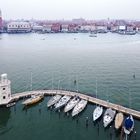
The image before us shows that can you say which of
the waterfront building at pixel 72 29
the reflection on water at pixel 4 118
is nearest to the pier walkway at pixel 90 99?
the reflection on water at pixel 4 118

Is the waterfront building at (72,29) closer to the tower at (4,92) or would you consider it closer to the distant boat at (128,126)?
the tower at (4,92)

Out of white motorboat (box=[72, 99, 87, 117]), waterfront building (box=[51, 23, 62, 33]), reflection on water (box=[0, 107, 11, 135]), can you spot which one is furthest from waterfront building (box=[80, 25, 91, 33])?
reflection on water (box=[0, 107, 11, 135])

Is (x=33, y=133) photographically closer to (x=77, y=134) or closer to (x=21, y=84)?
(x=77, y=134)

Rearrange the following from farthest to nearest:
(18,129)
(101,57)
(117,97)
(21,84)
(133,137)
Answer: (101,57)
(21,84)
(117,97)
(18,129)
(133,137)

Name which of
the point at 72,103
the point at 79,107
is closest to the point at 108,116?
the point at 79,107

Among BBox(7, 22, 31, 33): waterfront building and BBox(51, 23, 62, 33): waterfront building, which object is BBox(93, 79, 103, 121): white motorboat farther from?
BBox(51, 23, 62, 33): waterfront building

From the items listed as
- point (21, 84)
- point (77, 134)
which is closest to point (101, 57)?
point (21, 84)
